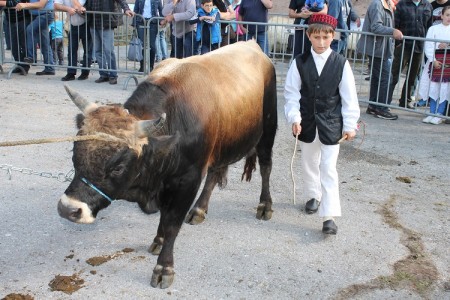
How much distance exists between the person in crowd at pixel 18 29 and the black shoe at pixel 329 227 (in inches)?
328

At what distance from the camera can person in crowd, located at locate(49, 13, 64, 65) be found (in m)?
12.4

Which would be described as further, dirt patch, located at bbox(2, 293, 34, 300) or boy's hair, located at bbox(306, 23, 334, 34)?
boy's hair, located at bbox(306, 23, 334, 34)

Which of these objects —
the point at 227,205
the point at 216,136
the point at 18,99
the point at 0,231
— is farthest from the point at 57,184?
the point at 18,99

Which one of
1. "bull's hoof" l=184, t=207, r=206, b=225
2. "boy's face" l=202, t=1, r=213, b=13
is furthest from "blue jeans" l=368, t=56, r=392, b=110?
"bull's hoof" l=184, t=207, r=206, b=225

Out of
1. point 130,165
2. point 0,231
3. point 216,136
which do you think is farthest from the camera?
point 0,231

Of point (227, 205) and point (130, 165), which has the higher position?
point (130, 165)

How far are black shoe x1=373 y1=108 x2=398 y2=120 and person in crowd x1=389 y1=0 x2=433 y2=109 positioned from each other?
11.6 inches

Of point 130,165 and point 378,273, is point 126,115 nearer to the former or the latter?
point 130,165

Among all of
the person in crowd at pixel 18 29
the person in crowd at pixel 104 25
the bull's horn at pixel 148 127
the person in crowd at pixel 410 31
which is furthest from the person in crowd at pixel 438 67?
the person in crowd at pixel 18 29

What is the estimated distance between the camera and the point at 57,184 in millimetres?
5527

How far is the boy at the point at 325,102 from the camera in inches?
177

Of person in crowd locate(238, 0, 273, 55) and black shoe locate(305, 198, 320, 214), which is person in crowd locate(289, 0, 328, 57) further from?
black shoe locate(305, 198, 320, 214)

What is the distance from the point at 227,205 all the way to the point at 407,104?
219 inches

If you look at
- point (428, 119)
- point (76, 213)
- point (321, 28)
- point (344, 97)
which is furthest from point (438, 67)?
point (76, 213)
